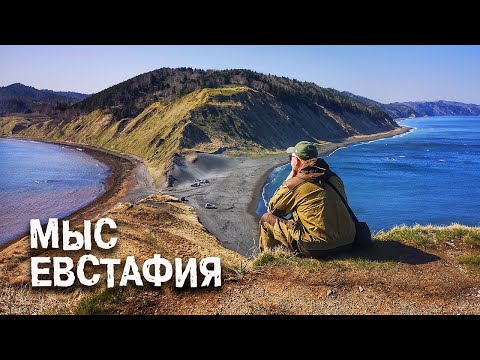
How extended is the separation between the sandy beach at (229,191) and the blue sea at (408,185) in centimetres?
183

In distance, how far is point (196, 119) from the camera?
75.4 meters

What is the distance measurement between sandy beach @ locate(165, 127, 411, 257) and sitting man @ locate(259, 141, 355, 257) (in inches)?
311

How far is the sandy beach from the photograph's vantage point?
1171 inches

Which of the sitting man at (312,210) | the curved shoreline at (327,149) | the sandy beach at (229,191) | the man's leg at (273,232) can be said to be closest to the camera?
the sitting man at (312,210)

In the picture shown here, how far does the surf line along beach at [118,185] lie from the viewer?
36.9m

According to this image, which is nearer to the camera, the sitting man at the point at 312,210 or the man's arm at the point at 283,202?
the sitting man at the point at 312,210

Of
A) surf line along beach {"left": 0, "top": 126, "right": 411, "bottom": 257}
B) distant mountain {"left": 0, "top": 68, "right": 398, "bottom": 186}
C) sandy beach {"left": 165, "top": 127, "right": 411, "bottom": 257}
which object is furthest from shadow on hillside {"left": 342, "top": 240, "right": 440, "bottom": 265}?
distant mountain {"left": 0, "top": 68, "right": 398, "bottom": 186}

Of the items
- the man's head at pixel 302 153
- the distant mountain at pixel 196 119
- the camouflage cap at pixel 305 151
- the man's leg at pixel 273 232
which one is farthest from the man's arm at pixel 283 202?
the distant mountain at pixel 196 119

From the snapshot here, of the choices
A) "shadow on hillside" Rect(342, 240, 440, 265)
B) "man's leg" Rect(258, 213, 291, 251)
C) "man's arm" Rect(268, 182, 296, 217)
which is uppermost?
"man's arm" Rect(268, 182, 296, 217)

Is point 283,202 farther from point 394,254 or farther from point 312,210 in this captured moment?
point 394,254

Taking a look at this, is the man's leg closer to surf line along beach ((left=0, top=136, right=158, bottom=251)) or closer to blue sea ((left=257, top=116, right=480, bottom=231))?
surf line along beach ((left=0, top=136, right=158, bottom=251))

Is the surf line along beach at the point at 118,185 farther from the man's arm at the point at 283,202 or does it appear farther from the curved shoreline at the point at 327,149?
the man's arm at the point at 283,202

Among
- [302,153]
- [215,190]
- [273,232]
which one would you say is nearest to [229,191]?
[215,190]
